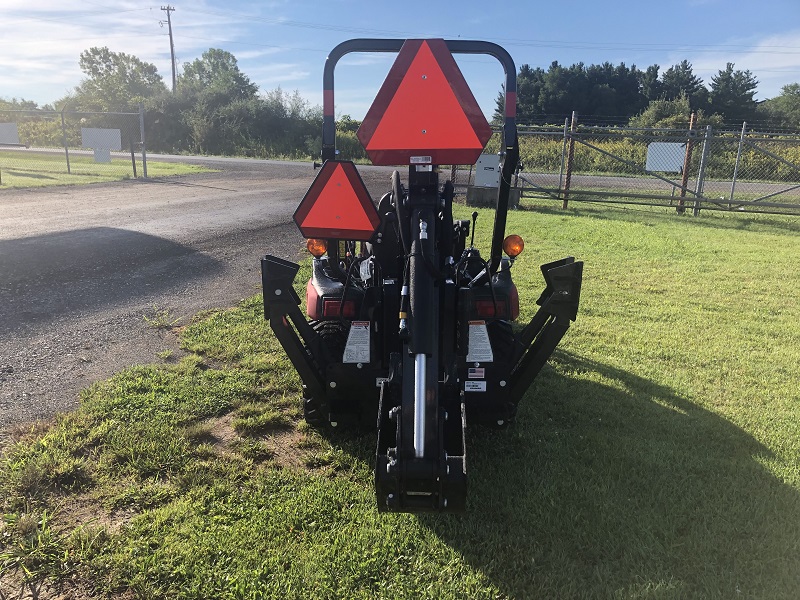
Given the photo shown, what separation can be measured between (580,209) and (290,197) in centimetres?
774

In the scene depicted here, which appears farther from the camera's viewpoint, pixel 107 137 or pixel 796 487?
pixel 107 137

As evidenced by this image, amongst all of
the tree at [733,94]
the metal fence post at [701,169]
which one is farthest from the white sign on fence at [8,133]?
the tree at [733,94]

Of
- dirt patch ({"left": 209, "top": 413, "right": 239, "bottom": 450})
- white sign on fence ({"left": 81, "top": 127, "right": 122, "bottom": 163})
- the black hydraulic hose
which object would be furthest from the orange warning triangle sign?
white sign on fence ({"left": 81, "top": 127, "right": 122, "bottom": 163})

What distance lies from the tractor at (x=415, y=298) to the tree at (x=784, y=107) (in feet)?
144

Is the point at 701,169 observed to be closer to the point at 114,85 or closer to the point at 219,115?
the point at 219,115

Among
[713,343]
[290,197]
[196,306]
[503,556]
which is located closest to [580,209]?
[290,197]

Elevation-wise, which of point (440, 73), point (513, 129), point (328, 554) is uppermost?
point (440, 73)

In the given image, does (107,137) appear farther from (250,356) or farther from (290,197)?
(250,356)

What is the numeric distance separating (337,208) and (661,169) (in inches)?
536

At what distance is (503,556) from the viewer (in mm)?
2484

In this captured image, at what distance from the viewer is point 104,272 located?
7.07 meters

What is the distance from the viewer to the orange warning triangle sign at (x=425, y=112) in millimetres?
2396

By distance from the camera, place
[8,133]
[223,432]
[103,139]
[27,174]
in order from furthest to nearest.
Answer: [103,139], [8,133], [27,174], [223,432]

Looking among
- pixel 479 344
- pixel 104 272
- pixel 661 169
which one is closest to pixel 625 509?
pixel 479 344
